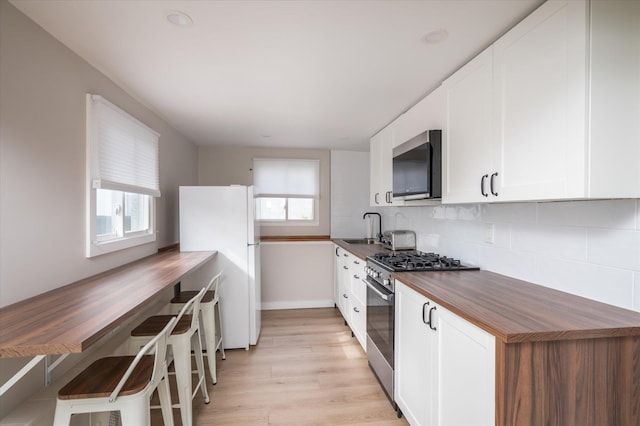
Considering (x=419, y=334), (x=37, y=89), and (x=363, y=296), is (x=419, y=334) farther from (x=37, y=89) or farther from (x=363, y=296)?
(x=37, y=89)

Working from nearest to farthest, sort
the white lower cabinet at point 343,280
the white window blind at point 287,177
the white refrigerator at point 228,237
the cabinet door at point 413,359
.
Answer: the cabinet door at point 413,359 → the white refrigerator at point 228,237 → the white lower cabinet at point 343,280 → the white window blind at point 287,177

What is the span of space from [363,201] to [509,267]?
2.82 meters

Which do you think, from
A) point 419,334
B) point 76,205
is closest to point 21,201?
point 76,205

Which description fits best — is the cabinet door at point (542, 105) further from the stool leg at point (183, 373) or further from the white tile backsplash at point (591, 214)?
the stool leg at point (183, 373)

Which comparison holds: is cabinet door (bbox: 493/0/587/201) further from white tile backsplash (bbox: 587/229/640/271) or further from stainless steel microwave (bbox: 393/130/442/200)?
stainless steel microwave (bbox: 393/130/442/200)

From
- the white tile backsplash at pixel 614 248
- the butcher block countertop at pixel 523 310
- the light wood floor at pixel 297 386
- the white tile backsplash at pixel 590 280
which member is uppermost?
the white tile backsplash at pixel 614 248

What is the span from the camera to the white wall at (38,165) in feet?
4.39

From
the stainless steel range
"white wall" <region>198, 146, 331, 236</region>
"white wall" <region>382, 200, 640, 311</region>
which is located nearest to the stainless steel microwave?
"white wall" <region>382, 200, 640, 311</region>

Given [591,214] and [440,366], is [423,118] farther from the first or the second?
[440,366]

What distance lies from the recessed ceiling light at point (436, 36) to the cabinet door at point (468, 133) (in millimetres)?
246

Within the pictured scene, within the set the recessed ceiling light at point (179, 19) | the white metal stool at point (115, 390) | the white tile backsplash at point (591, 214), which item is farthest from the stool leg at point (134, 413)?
the white tile backsplash at point (591, 214)

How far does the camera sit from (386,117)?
2975mm

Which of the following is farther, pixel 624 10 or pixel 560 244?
pixel 560 244

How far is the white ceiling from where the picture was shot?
4.48 ft
